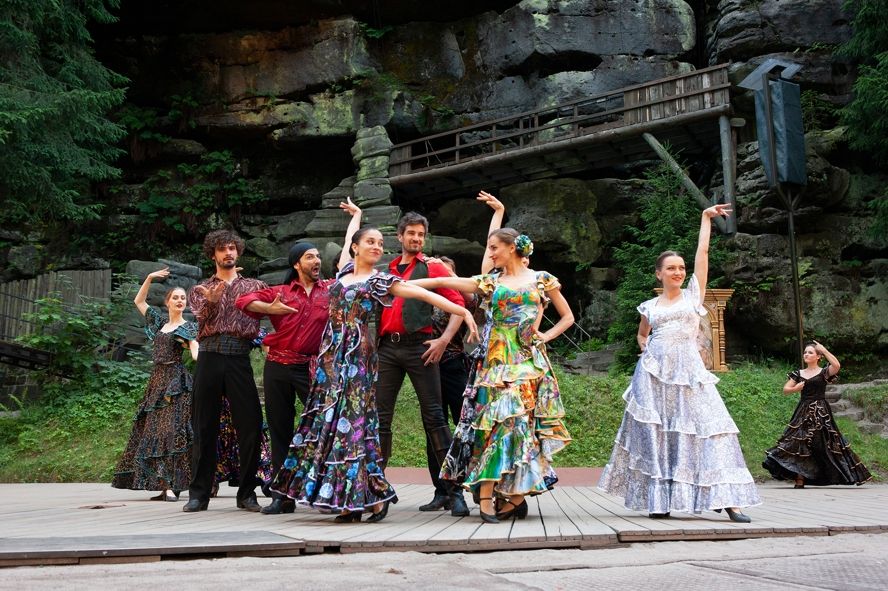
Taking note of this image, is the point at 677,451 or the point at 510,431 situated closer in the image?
the point at 510,431

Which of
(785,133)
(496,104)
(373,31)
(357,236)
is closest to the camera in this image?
(357,236)

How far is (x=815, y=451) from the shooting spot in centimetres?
955

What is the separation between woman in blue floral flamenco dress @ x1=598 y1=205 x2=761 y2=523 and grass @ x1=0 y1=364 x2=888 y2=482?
5.06 m

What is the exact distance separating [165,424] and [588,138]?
13432 millimetres

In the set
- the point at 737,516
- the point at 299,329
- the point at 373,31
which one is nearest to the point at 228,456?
the point at 299,329

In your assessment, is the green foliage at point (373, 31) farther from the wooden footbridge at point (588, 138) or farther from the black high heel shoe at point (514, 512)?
the black high heel shoe at point (514, 512)

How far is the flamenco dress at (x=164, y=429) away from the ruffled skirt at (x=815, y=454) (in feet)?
20.5

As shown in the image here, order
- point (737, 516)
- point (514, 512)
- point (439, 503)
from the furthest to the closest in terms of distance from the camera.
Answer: point (439, 503), point (514, 512), point (737, 516)

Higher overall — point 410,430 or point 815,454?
point 410,430

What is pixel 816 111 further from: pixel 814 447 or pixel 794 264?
pixel 814 447

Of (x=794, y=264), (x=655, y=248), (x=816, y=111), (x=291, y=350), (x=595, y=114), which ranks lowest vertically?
(x=291, y=350)

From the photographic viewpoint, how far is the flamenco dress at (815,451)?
948cm

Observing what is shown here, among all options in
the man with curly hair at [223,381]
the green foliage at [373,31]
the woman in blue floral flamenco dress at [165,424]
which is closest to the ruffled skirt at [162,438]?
the woman in blue floral flamenco dress at [165,424]

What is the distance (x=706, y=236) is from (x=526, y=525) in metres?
2.38
